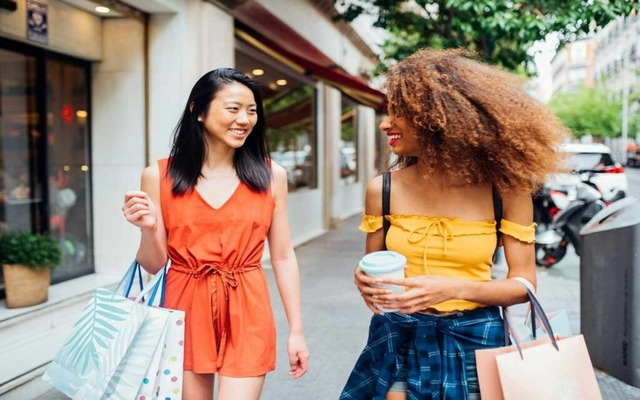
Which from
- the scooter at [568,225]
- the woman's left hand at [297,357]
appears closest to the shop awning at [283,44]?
the scooter at [568,225]

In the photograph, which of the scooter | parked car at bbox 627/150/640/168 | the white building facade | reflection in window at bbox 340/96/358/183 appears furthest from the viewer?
parked car at bbox 627/150/640/168

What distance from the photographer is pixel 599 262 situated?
15.6 ft

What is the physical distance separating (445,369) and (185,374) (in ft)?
2.95

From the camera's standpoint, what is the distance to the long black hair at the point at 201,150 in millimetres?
2330

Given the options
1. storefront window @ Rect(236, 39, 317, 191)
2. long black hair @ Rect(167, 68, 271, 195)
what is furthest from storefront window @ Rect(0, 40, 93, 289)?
long black hair @ Rect(167, 68, 271, 195)

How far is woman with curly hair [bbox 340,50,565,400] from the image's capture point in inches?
74.4

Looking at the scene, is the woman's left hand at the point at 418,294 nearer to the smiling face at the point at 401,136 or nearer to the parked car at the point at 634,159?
the smiling face at the point at 401,136

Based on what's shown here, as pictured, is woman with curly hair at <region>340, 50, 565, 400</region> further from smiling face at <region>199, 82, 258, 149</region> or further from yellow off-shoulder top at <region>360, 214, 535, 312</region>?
smiling face at <region>199, 82, 258, 149</region>

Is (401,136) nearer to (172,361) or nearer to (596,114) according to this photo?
(172,361)

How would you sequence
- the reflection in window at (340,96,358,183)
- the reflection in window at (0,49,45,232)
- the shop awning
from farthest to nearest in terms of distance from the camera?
the reflection in window at (340,96,358,183), the shop awning, the reflection in window at (0,49,45,232)

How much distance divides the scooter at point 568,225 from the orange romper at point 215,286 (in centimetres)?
725

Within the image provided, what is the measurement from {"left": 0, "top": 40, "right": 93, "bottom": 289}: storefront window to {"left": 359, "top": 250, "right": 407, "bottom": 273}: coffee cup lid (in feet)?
15.6

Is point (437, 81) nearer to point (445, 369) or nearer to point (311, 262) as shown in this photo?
point (445, 369)

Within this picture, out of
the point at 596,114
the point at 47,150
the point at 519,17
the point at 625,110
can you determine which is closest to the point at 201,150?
the point at 47,150
